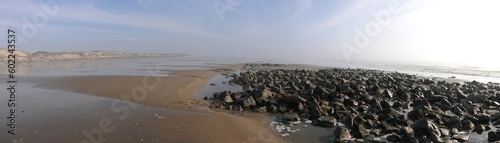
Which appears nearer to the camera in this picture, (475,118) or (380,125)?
(380,125)

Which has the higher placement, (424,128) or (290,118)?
(424,128)

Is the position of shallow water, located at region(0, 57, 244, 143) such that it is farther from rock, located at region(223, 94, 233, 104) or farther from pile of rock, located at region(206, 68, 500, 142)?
pile of rock, located at region(206, 68, 500, 142)

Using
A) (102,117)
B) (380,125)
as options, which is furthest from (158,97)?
(380,125)

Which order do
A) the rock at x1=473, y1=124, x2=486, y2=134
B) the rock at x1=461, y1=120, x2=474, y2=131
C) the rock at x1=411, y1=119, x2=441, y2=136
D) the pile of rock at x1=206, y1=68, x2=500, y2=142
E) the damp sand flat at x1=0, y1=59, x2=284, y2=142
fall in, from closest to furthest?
the damp sand flat at x1=0, y1=59, x2=284, y2=142
the rock at x1=411, y1=119, x2=441, y2=136
the pile of rock at x1=206, y1=68, x2=500, y2=142
the rock at x1=473, y1=124, x2=486, y2=134
the rock at x1=461, y1=120, x2=474, y2=131

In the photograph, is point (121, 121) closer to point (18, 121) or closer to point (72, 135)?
point (72, 135)

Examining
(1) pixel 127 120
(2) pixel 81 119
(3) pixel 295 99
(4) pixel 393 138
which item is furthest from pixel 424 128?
(2) pixel 81 119

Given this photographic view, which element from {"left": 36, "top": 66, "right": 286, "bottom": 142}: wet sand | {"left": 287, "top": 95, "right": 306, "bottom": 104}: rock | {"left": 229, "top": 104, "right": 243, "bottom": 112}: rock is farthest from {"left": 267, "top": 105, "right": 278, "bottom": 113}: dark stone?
{"left": 229, "top": 104, "right": 243, "bottom": 112}: rock

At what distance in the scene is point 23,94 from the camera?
1516 cm

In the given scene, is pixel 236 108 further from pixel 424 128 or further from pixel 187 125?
pixel 424 128

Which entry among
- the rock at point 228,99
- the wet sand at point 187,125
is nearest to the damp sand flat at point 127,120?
A: the wet sand at point 187,125

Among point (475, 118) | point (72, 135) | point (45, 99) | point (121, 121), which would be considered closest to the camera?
point (72, 135)

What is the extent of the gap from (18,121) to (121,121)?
3.29 m

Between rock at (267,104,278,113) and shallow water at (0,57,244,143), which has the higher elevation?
rock at (267,104,278,113)

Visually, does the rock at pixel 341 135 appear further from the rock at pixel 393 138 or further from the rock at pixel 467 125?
the rock at pixel 467 125
